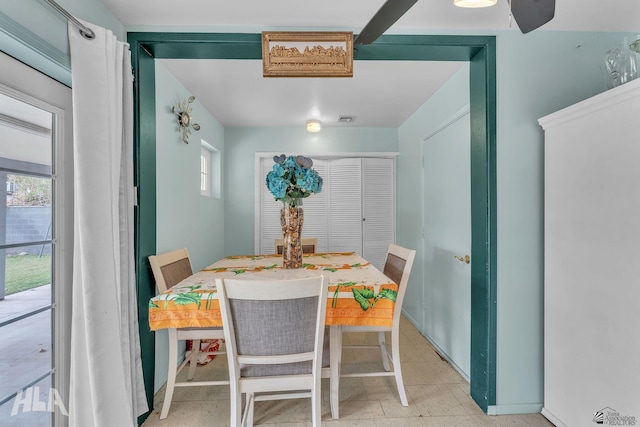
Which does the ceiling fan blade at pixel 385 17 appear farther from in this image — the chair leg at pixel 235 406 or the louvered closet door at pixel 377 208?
the louvered closet door at pixel 377 208

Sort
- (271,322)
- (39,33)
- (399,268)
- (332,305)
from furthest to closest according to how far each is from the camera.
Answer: (399,268)
(332,305)
(271,322)
(39,33)

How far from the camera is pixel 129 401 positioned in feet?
5.10

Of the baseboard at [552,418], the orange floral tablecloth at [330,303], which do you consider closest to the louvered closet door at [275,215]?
the orange floral tablecloth at [330,303]

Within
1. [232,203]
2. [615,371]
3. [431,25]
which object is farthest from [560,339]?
[232,203]

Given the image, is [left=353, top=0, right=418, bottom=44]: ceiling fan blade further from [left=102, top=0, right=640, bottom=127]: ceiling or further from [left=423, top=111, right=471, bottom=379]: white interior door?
[left=423, top=111, right=471, bottom=379]: white interior door

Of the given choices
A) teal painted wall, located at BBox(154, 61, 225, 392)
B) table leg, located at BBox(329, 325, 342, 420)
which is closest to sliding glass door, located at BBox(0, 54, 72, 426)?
teal painted wall, located at BBox(154, 61, 225, 392)

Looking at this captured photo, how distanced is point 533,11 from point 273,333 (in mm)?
1594

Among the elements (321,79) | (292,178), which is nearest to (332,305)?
(292,178)

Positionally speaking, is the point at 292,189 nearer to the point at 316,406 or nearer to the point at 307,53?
the point at 307,53

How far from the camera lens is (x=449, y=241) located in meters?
2.61

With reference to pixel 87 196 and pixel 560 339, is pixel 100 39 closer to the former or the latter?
pixel 87 196

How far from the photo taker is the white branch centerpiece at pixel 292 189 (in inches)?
80.7

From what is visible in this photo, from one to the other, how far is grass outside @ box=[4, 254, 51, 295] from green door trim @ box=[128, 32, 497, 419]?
45 centimetres

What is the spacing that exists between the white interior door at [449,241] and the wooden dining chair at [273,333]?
1.40 metres
